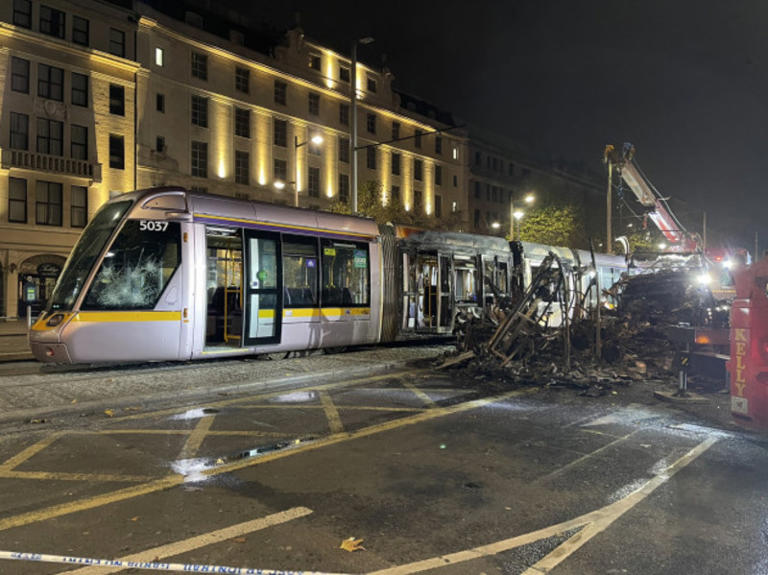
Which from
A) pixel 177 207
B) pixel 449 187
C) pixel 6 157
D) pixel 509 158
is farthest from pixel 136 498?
pixel 509 158

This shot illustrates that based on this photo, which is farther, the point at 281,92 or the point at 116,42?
the point at 281,92

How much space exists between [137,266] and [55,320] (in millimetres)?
1514

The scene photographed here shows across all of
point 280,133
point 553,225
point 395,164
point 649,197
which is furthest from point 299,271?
point 395,164

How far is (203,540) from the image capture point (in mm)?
3789

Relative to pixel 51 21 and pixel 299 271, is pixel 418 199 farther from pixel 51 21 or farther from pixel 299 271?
pixel 299 271

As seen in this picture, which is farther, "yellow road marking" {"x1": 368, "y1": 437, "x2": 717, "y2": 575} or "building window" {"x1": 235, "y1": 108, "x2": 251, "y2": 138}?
"building window" {"x1": 235, "y1": 108, "x2": 251, "y2": 138}

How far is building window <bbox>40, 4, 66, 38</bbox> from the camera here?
3056 cm

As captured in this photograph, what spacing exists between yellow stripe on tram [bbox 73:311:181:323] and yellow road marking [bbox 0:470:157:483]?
4415 millimetres

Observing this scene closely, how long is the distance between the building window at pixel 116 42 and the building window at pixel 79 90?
247 cm

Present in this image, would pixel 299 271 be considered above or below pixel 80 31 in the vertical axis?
below

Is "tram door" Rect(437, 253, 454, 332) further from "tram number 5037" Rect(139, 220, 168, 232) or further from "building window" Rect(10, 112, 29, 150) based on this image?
"building window" Rect(10, 112, 29, 150)

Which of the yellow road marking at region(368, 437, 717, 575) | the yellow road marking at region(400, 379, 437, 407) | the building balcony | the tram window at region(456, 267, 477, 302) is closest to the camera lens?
the yellow road marking at region(368, 437, 717, 575)

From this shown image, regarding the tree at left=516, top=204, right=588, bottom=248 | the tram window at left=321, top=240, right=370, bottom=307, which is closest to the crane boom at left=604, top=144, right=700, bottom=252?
the tram window at left=321, top=240, right=370, bottom=307

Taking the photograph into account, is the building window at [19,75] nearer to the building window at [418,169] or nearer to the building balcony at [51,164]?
the building balcony at [51,164]
